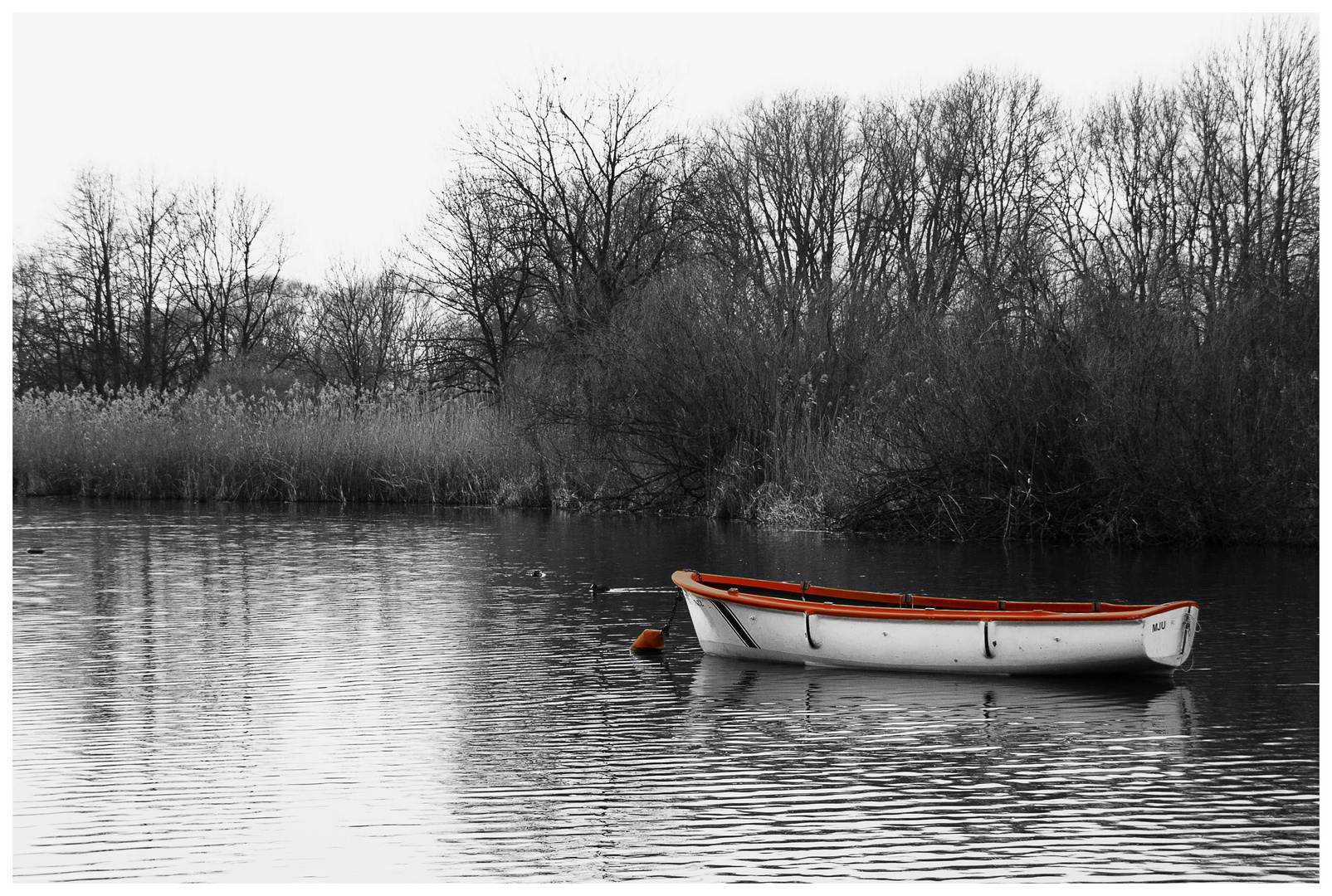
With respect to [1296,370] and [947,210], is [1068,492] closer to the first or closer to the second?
[1296,370]

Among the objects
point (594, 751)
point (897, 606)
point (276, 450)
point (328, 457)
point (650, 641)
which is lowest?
point (594, 751)

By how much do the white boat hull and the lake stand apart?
148 mm

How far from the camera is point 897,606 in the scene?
11.1 meters

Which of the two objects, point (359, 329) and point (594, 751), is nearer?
point (594, 751)

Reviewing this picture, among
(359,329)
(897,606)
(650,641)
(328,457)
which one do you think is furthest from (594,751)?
(359,329)

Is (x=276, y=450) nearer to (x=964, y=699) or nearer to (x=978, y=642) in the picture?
(x=978, y=642)

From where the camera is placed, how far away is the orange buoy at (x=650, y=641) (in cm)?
1112

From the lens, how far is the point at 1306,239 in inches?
1195

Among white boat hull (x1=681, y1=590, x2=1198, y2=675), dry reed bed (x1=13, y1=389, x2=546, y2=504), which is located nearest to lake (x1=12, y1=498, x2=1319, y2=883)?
white boat hull (x1=681, y1=590, x2=1198, y2=675)

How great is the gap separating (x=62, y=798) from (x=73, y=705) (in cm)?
242

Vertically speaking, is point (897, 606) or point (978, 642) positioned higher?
point (897, 606)

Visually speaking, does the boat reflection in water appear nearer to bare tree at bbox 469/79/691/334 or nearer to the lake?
the lake

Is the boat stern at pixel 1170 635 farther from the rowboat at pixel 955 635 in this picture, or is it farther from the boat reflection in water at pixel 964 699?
the boat reflection in water at pixel 964 699

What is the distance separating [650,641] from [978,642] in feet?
8.50
